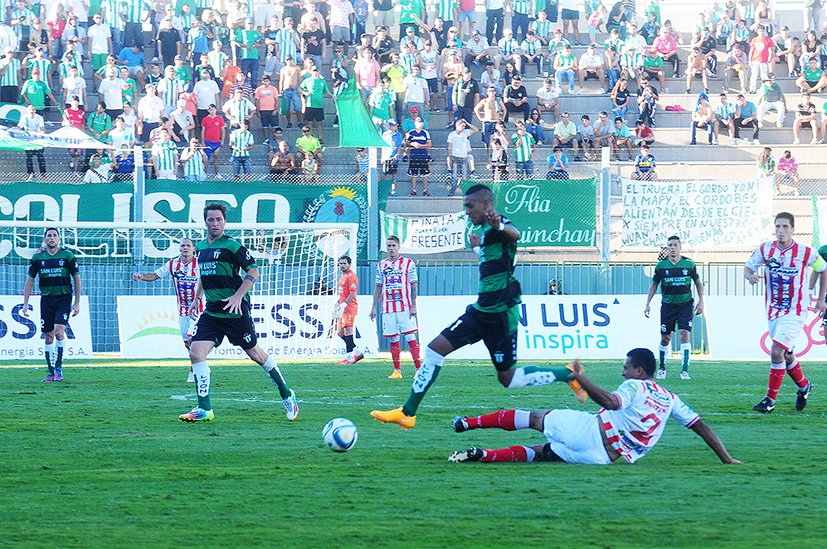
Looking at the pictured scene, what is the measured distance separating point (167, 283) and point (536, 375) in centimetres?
1580

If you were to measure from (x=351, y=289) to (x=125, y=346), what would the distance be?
16.6 feet

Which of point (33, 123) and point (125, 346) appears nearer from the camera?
point (125, 346)

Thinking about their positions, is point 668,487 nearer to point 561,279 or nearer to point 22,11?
point 561,279

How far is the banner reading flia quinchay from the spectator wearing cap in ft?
37.3

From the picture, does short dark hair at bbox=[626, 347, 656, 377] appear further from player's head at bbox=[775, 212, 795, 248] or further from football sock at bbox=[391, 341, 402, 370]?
football sock at bbox=[391, 341, 402, 370]

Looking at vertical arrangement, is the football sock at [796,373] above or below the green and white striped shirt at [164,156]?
below

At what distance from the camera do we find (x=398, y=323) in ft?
53.3

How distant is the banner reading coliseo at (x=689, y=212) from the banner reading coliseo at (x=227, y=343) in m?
7.05

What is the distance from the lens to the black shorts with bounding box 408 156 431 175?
77.5 feet

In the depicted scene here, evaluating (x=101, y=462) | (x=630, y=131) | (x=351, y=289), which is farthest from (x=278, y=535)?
(x=630, y=131)

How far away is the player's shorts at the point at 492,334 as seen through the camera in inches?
305

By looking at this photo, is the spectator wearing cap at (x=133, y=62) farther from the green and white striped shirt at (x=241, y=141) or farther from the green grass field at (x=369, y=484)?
the green grass field at (x=369, y=484)

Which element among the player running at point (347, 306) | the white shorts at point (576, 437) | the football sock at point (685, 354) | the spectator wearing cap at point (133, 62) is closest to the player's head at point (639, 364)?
the white shorts at point (576, 437)

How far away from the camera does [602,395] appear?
6.60 meters
